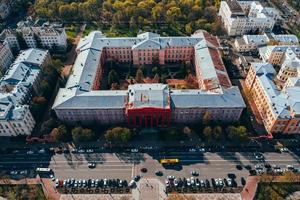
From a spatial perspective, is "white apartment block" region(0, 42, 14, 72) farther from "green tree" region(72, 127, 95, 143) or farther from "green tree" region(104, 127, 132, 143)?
"green tree" region(104, 127, 132, 143)

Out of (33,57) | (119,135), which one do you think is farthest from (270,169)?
(33,57)

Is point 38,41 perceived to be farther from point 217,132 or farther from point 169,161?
point 217,132

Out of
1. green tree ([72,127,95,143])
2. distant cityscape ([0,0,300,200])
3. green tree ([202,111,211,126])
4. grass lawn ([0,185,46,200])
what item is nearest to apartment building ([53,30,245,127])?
distant cityscape ([0,0,300,200])

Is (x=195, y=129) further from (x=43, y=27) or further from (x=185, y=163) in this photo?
(x=43, y=27)

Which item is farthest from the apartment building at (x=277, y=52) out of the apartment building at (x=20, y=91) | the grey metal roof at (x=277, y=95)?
the apartment building at (x=20, y=91)

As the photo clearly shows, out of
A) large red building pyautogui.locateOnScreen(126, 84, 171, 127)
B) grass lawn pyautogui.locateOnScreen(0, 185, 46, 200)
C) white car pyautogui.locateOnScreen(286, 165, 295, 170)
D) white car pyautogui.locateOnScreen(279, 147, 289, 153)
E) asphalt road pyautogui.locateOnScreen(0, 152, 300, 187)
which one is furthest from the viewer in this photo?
white car pyautogui.locateOnScreen(279, 147, 289, 153)

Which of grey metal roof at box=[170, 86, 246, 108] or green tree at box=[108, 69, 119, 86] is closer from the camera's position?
grey metal roof at box=[170, 86, 246, 108]
